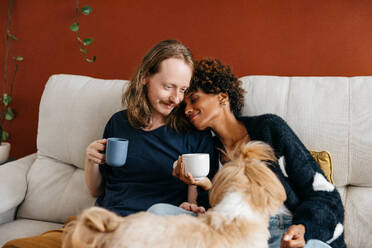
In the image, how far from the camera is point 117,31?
2.43 meters

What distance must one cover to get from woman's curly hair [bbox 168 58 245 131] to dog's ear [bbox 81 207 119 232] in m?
0.79

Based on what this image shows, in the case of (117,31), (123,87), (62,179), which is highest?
(117,31)

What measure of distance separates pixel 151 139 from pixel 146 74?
30 centimetres

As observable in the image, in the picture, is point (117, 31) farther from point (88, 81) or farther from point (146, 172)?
point (146, 172)

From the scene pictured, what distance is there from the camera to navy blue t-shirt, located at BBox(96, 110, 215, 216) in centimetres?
152

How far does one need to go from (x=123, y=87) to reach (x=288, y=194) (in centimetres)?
108

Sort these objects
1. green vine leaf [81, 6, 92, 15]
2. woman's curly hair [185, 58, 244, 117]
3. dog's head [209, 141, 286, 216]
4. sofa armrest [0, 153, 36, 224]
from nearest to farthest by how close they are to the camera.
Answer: dog's head [209, 141, 286, 216] → woman's curly hair [185, 58, 244, 117] → sofa armrest [0, 153, 36, 224] → green vine leaf [81, 6, 92, 15]

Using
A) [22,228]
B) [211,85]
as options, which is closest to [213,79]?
[211,85]

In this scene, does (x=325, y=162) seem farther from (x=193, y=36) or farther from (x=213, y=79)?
(x=193, y=36)

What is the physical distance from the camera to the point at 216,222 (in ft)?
2.94

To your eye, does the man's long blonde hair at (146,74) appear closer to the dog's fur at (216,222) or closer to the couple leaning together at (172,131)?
the couple leaning together at (172,131)

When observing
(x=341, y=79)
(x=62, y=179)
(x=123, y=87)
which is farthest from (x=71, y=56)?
(x=341, y=79)

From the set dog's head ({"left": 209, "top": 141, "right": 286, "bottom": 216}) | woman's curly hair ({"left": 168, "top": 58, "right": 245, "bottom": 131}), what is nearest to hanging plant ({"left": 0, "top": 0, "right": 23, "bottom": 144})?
woman's curly hair ({"left": 168, "top": 58, "right": 245, "bottom": 131})

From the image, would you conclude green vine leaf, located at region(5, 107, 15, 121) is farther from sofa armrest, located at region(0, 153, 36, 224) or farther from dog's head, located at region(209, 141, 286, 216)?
dog's head, located at region(209, 141, 286, 216)
